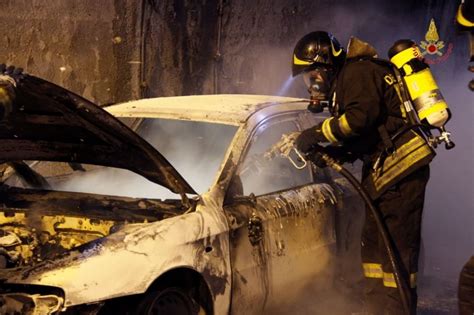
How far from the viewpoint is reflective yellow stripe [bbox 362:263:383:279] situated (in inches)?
172

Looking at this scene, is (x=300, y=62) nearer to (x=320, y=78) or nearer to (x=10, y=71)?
(x=320, y=78)

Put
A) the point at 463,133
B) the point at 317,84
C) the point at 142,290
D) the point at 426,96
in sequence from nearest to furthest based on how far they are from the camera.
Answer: the point at 142,290 → the point at 426,96 → the point at 317,84 → the point at 463,133

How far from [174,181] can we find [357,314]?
1.99 metres

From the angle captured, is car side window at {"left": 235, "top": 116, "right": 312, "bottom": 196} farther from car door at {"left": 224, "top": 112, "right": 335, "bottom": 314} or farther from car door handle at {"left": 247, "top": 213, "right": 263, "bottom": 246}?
car door handle at {"left": 247, "top": 213, "right": 263, "bottom": 246}

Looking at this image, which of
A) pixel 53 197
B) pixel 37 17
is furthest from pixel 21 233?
pixel 37 17

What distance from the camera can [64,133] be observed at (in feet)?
11.7

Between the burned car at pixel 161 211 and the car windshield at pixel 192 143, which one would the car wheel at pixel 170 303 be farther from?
the car windshield at pixel 192 143

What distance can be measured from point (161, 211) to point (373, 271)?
1.58 m

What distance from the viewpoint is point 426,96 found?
4.12 meters

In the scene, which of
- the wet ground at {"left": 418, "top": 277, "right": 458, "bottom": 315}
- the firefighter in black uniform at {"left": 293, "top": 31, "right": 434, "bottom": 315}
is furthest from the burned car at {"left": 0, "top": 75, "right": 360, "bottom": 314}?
the wet ground at {"left": 418, "top": 277, "right": 458, "bottom": 315}

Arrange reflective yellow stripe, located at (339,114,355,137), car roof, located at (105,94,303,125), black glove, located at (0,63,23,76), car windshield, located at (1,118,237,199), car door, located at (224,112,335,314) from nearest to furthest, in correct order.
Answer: black glove, located at (0,63,23,76) < car door, located at (224,112,335,314) < reflective yellow stripe, located at (339,114,355,137) < car roof, located at (105,94,303,125) < car windshield, located at (1,118,237,199)

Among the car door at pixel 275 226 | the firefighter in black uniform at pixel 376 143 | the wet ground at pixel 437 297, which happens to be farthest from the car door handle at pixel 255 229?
the wet ground at pixel 437 297

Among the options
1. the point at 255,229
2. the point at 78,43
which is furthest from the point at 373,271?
the point at 78,43

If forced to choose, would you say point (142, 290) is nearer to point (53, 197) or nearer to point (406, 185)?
point (53, 197)
